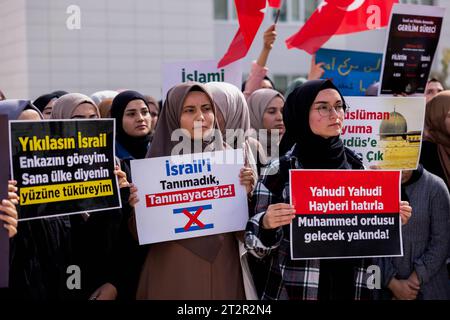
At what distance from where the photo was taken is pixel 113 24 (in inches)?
569

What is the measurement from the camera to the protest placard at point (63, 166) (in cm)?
308

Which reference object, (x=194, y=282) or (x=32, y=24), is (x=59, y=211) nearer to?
(x=194, y=282)

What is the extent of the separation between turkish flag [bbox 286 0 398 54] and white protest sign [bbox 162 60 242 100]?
26.1 inches

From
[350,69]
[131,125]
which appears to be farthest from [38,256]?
[350,69]

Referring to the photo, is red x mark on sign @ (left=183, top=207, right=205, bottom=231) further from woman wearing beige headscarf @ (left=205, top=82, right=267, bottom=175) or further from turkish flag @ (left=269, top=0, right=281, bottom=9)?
turkish flag @ (left=269, top=0, right=281, bottom=9)

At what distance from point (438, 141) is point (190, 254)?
6.90ft

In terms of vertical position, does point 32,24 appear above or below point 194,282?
above

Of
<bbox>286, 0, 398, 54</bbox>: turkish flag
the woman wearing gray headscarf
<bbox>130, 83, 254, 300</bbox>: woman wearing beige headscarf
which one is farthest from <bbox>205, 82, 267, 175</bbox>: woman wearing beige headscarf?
<bbox>286, 0, 398, 54</bbox>: turkish flag

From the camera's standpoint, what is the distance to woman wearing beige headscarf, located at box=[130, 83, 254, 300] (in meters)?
3.36

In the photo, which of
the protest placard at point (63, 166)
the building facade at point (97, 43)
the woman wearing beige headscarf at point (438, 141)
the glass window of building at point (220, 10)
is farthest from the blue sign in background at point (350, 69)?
the glass window of building at point (220, 10)

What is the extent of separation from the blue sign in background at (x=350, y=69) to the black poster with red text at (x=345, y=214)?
8.31 ft
